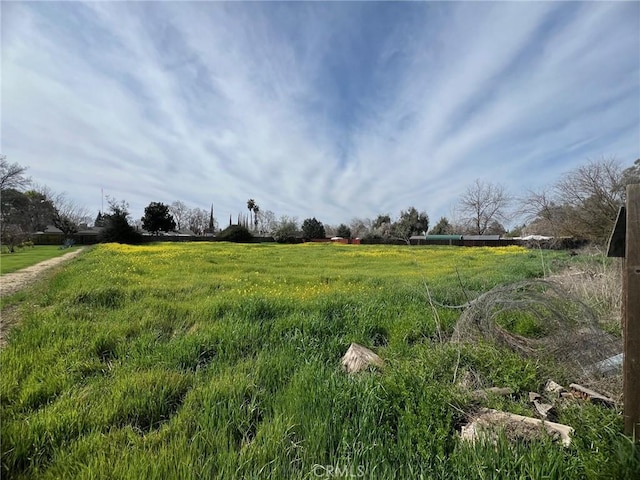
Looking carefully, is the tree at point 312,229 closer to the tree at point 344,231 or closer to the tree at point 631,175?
the tree at point 344,231

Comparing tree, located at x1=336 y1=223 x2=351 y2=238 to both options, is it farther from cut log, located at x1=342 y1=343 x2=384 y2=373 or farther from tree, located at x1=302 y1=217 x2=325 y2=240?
cut log, located at x1=342 y1=343 x2=384 y2=373

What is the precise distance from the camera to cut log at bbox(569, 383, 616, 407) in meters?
2.82

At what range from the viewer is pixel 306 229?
2840 inches

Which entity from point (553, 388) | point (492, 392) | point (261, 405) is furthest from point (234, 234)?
point (553, 388)

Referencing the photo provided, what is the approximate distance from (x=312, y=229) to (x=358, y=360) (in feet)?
223

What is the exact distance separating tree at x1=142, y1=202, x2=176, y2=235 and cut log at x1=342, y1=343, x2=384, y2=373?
207 feet

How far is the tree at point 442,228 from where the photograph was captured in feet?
238

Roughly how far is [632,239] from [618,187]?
1618 centimetres

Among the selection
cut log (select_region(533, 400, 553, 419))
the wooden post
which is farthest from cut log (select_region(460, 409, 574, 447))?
the wooden post

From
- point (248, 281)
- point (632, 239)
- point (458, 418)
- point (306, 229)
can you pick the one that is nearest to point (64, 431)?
point (458, 418)

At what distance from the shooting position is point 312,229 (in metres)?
71.6

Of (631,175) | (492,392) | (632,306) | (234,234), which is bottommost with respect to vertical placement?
(492,392)

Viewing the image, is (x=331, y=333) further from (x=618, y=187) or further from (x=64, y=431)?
(x=618, y=187)

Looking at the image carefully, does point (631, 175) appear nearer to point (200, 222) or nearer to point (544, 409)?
point (544, 409)
